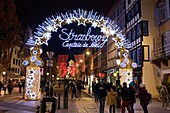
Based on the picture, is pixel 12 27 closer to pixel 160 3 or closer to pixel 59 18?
pixel 59 18

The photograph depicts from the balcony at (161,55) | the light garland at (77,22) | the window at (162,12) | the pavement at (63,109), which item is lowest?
the pavement at (63,109)

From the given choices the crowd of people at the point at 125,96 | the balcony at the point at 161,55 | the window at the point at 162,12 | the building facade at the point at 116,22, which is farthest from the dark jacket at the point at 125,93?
the building facade at the point at 116,22

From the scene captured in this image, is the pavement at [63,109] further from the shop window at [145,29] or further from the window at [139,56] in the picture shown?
the shop window at [145,29]

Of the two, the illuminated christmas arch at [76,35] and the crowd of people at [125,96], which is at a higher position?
the illuminated christmas arch at [76,35]

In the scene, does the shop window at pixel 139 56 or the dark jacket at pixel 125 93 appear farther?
the shop window at pixel 139 56

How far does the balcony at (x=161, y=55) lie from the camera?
87.8 ft

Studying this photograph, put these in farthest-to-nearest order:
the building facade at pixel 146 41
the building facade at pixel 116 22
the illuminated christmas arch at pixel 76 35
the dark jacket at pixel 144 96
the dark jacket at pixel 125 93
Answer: the building facade at pixel 116 22 < the building facade at pixel 146 41 < the illuminated christmas arch at pixel 76 35 < the dark jacket at pixel 125 93 < the dark jacket at pixel 144 96

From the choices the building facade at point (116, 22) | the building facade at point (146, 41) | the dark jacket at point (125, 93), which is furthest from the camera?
the building facade at point (116, 22)

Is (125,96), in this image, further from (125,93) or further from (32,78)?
(32,78)

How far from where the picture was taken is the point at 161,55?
28516 millimetres

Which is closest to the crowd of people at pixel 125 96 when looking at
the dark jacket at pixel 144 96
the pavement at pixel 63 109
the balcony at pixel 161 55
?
the dark jacket at pixel 144 96

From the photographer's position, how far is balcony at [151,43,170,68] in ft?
87.8

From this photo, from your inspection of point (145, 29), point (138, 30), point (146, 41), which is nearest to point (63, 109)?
point (146, 41)

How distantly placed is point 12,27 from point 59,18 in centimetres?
519
